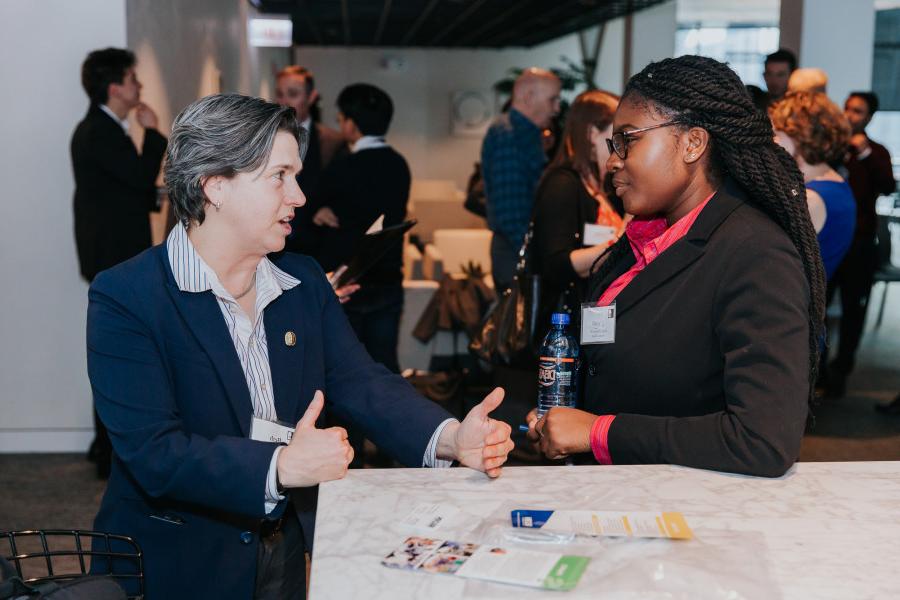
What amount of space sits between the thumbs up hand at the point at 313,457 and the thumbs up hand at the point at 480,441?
0.74 feet

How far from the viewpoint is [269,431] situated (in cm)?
186

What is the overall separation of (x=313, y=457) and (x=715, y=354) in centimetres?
76

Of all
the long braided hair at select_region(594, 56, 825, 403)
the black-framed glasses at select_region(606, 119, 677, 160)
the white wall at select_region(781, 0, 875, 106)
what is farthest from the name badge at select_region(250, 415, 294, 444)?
the white wall at select_region(781, 0, 875, 106)

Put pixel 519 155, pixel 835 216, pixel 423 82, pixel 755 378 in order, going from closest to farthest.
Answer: pixel 755 378 < pixel 835 216 < pixel 519 155 < pixel 423 82

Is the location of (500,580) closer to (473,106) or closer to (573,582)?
(573,582)

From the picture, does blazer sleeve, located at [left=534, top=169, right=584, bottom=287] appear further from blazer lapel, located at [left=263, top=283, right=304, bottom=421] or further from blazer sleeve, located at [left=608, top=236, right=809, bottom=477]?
blazer sleeve, located at [left=608, top=236, right=809, bottom=477]

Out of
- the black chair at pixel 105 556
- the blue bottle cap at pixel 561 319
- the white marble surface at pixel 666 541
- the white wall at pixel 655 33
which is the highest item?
the white wall at pixel 655 33

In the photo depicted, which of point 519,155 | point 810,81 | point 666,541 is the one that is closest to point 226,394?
point 666,541

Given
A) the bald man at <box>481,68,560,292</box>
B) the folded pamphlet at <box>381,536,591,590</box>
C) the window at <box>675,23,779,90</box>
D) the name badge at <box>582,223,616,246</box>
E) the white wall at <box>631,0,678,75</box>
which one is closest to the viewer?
the folded pamphlet at <box>381,536,591,590</box>

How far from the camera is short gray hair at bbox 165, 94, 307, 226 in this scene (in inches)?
72.2

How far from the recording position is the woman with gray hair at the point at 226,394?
1689 millimetres

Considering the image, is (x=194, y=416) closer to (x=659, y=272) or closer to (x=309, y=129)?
(x=659, y=272)

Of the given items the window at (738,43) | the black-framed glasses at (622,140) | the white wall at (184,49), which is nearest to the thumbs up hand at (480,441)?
the black-framed glasses at (622,140)

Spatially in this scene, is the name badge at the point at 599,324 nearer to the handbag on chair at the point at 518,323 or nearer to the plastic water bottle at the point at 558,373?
the plastic water bottle at the point at 558,373
